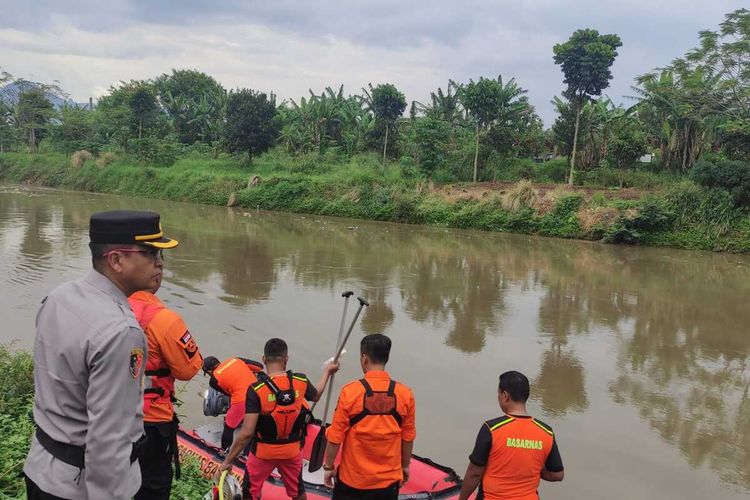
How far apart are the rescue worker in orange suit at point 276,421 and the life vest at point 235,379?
347 millimetres

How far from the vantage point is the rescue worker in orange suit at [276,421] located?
305cm

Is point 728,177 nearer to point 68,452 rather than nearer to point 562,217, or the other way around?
point 562,217

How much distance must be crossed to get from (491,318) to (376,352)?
24.3 feet

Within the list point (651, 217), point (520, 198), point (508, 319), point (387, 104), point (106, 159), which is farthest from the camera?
point (106, 159)

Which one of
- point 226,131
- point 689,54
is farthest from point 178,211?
point 689,54

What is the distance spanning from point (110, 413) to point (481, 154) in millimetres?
26517

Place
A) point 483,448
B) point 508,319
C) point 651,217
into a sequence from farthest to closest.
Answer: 1. point 651,217
2. point 508,319
3. point 483,448

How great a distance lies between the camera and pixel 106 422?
5.17 ft

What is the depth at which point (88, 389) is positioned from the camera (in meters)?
1.58

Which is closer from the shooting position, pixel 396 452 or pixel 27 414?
pixel 396 452

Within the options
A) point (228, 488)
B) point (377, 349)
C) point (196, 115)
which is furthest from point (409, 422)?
point (196, 115)

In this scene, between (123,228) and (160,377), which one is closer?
(123,228)

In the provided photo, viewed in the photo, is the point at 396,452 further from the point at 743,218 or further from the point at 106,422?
the point at 743,218

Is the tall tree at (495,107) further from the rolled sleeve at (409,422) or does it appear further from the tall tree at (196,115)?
the rolled sleeve at (409,422)
